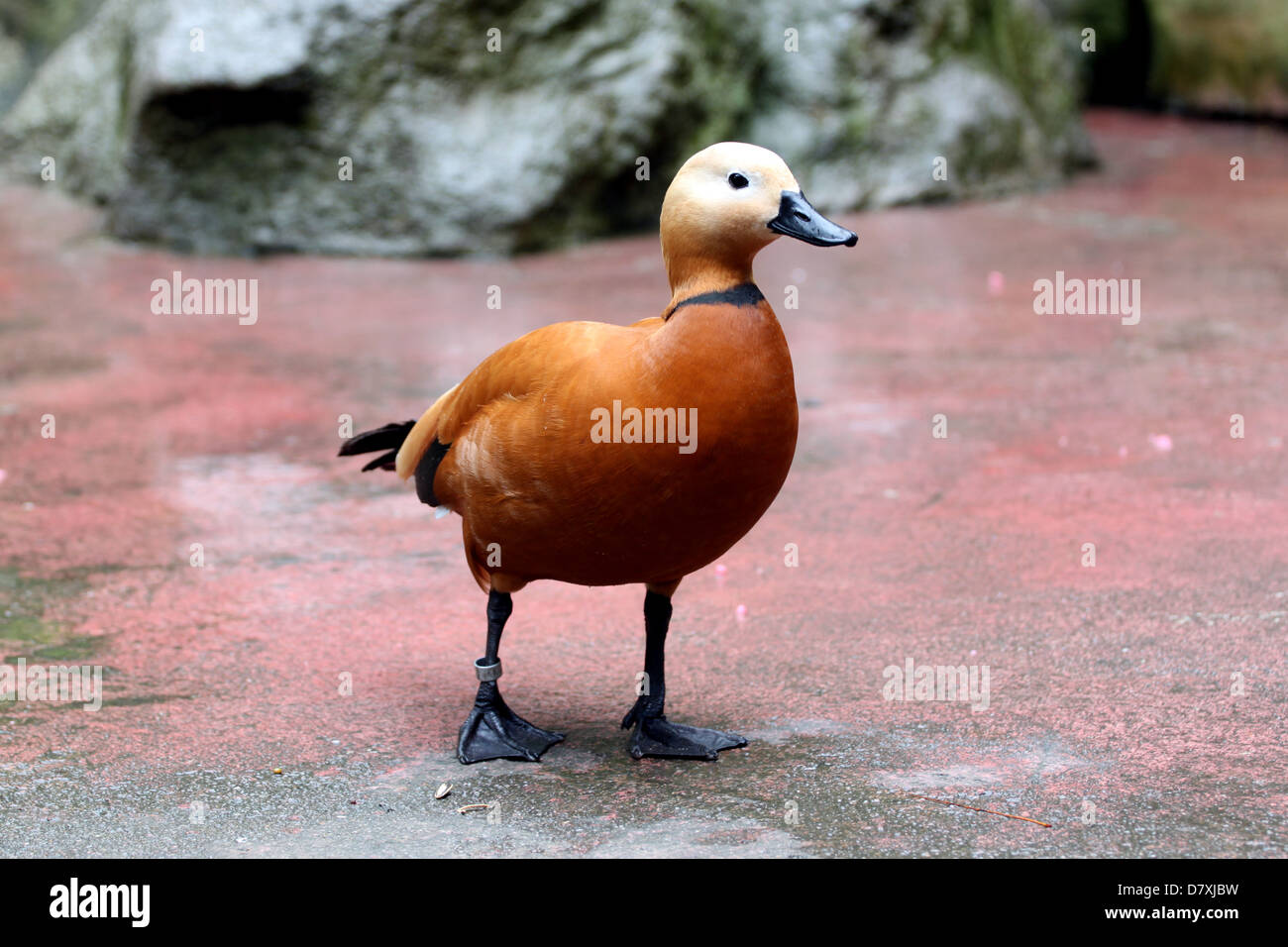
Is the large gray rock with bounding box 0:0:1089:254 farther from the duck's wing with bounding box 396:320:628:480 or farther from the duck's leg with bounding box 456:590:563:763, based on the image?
the duck's leg with bounding box 456:590:563:763

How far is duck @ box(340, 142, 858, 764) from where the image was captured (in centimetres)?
339

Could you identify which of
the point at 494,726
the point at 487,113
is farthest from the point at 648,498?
the point at 487,113

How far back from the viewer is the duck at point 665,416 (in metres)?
3.39

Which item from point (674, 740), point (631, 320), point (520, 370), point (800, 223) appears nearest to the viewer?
point (800, 223)

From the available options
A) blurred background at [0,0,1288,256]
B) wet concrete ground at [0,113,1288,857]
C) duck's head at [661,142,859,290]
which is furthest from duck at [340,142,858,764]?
blurred background at [0,0,1288,256]

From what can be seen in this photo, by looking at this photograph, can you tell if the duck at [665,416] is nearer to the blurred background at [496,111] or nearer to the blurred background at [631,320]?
the blurred background at [631,320]

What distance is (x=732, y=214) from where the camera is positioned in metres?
3.40

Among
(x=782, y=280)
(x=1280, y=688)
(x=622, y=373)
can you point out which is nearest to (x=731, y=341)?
(x=622, y=373)

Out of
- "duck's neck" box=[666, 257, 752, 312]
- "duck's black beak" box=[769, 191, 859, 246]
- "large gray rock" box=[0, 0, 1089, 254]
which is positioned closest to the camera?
"duck's black beak" box=[769, 191, 859, 246]

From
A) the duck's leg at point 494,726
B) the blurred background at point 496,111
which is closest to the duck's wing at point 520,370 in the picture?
the duck's leg at point 494,726

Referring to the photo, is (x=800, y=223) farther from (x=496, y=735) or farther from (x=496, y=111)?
(x=496, y=111)

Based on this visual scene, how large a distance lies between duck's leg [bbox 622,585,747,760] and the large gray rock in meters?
6.49

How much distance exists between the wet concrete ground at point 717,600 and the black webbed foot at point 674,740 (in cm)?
5

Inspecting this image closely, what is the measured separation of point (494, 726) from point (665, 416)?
3.50 feet
